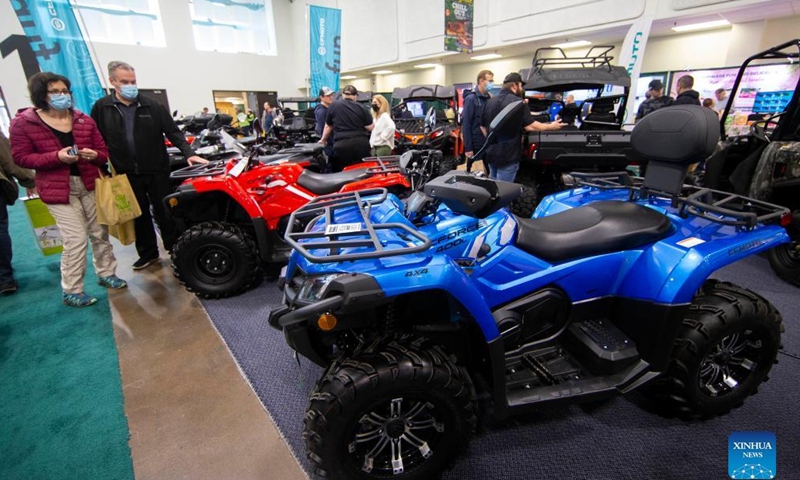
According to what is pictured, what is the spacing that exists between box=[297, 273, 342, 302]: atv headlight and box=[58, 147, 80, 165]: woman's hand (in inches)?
109

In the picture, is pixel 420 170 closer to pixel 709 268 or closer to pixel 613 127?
pixel 709 268

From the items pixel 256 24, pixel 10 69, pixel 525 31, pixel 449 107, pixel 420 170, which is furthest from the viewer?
Answer: pixel 256 24

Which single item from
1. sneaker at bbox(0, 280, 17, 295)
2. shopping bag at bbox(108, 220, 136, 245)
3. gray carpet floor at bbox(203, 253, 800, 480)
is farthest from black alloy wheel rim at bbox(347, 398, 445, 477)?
sneaker at bbox(0, 280, 17, 295)

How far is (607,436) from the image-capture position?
1.89 m

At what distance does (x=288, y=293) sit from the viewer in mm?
1627

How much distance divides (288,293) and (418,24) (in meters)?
16.1

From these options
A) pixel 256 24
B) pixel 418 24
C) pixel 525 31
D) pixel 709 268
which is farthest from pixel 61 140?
pixel 256 24

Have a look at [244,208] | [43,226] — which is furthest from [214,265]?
[43,226]

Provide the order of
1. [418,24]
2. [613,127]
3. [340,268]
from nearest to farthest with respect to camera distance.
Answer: [340,268] < [613,127] < [418,24]

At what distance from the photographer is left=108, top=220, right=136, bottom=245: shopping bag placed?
12.3 feet

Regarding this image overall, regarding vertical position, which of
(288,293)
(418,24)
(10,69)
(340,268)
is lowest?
(288,293)

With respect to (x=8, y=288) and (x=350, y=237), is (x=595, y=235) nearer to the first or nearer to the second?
(x=350, y=237)

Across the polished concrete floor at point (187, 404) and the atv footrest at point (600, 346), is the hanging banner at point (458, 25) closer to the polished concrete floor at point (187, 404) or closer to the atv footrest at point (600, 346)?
the polished concrete floor at point (187, 404)

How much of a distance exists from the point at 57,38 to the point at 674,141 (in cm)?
663
